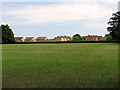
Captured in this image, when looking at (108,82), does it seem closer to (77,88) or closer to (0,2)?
(77,88)

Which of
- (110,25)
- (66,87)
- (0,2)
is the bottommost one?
(66,87)

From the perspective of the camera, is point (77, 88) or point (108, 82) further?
point (108, 82)

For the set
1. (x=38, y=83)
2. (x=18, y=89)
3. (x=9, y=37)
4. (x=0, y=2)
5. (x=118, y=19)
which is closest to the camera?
(x=18, y=89)

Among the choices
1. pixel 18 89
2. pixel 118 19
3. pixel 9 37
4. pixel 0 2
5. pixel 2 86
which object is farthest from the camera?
pixel 9 37

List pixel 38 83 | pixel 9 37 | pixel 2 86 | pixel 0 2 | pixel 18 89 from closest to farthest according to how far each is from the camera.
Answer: pixel 18 89
pixel 2 86
pixel 38 83
pixel 0 2
pixel 9 37

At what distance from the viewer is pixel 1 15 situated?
4.42 m

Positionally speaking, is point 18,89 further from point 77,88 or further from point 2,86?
point 77,88

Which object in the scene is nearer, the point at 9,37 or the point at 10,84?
the point at 10,84

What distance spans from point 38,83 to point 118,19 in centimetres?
5019

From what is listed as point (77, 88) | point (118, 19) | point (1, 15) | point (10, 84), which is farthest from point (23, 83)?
point (118, 19)

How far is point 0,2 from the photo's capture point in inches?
174

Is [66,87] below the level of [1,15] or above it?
below

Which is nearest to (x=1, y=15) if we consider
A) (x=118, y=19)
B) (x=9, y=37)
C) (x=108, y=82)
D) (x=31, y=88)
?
(x=31, y=88)

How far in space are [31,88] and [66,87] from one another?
0.80m
